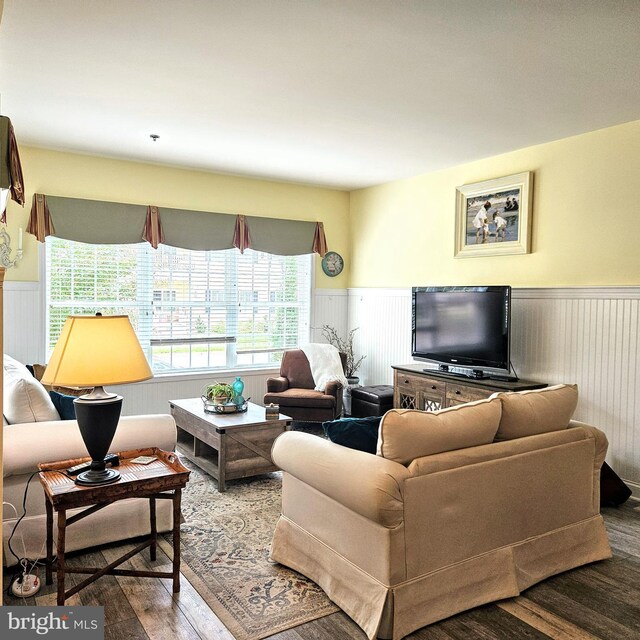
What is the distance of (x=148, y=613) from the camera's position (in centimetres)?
247

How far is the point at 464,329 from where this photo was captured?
5.00 m

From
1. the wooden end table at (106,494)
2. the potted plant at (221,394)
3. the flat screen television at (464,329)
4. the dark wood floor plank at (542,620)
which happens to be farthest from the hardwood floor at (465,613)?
the flat screen television at (464,329)

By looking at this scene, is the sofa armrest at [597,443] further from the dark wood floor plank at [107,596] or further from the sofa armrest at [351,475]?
the dark wood floor plank at [107,596]

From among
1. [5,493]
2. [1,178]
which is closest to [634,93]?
[1,178]

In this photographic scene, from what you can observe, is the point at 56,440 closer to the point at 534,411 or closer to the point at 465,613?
the point at 465,613

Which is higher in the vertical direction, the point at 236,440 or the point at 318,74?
the point at 318,74

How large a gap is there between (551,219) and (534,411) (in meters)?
2.41

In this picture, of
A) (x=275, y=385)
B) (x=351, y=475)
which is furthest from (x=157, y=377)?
(x=351, y=475)

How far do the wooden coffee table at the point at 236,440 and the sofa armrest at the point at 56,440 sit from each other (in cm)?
76

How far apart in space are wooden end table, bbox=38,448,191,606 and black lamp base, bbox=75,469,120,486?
0.03 m

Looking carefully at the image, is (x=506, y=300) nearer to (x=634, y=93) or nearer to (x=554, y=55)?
(x=634, y=93)

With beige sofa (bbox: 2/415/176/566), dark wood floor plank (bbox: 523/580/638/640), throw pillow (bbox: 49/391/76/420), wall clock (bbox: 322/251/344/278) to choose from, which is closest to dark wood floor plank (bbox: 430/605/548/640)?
dark wood floor plank (bbox: 523/580/638/640)

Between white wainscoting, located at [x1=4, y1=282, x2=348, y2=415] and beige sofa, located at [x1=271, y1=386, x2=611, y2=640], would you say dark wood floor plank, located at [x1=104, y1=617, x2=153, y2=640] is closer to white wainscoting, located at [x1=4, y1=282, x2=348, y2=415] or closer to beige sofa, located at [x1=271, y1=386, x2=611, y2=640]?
beige sofa, located at [x1=271, y1=386, x2=611, y2=640]

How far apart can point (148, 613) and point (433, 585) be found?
125 cm
